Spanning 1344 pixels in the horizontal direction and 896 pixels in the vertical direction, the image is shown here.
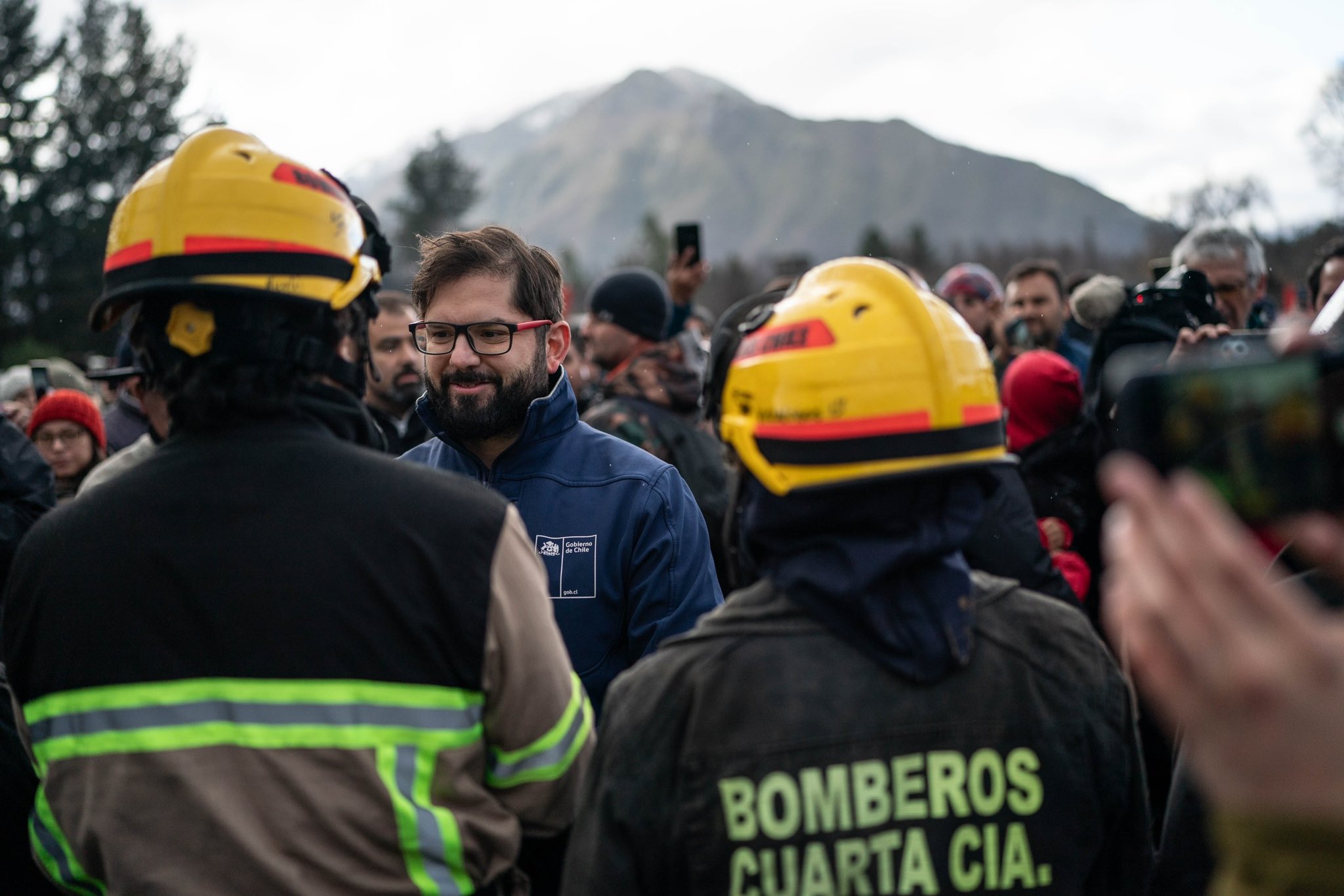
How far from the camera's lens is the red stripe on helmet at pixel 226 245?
215 cm

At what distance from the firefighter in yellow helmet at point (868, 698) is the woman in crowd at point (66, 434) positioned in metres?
5.14

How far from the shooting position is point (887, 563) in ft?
6.08

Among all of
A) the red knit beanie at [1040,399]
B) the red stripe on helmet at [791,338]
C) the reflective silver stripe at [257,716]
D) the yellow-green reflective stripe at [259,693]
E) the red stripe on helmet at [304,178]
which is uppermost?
the red stripe on helmet at [304,178]

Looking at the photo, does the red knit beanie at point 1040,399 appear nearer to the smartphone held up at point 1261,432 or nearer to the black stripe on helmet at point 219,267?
the black stripe on helmet at point 219,267

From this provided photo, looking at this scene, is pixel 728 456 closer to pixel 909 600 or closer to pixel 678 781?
pixel 909 600

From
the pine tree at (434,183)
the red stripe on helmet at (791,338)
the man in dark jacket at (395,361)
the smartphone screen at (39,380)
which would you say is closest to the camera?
the red stripe on helmet at (791,338)

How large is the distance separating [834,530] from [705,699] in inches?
14.7

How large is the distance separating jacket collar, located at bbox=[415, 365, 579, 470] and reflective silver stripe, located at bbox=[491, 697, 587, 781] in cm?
136

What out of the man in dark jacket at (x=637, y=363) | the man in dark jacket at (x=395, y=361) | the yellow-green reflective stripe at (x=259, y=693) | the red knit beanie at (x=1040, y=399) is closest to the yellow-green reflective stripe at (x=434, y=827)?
the yellow-green reflective stripe at (x=259, y=693)

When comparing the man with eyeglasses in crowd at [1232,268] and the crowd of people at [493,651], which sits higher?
the man with eyeglasses in crowd at [1232,268]

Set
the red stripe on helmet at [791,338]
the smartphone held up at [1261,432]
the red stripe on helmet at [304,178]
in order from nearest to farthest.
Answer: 1. the smartphone held up at [1261,432]
2. the red stripe on helmet at [791,338]
3. the red stripe on helmet at [304,178]

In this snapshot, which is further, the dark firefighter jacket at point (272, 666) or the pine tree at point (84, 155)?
the pine tree at point (84, 155)

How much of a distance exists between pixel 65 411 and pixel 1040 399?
505 centimetres

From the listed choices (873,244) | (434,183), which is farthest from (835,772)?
(434,183)
